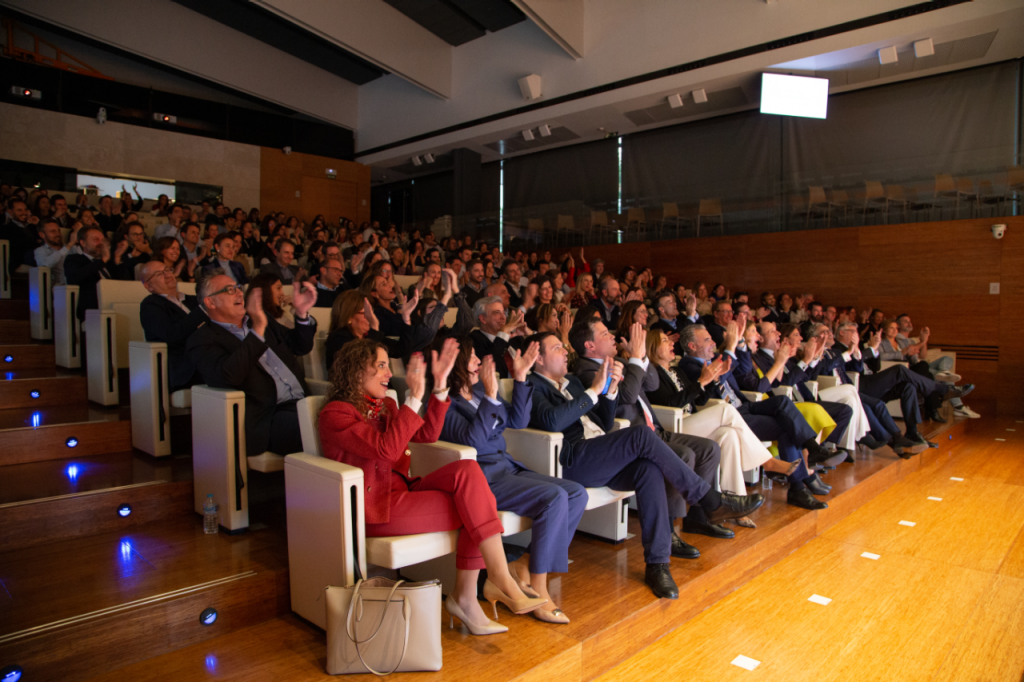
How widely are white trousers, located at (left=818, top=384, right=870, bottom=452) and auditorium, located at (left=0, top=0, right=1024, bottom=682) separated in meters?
0.02

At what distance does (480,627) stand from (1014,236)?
25.0 ft

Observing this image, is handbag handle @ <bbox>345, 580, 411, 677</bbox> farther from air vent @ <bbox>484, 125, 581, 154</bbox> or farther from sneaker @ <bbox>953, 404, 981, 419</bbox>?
air vent @ <bbox>484, 125, 581, 154</bbox>

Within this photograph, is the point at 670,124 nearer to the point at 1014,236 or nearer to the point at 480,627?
the point at 1014,236

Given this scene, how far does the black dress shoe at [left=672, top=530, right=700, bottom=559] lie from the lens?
250 centimetres

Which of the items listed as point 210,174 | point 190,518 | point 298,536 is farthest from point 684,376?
point 210,174

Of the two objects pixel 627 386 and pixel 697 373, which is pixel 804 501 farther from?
pixel 627 386

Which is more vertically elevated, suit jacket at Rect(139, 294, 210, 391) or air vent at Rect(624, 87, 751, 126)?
air vent at Rect(624, 87, 751, 126)

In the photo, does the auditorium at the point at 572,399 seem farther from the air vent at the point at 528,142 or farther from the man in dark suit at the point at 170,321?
the air vent at the point at 528,142

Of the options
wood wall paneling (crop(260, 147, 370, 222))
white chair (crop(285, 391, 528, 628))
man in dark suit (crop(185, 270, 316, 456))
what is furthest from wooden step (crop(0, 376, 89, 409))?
wood wall paneling (crop(260, 147, 370, 222))

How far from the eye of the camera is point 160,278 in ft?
9.72

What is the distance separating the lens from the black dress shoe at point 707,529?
2740mm

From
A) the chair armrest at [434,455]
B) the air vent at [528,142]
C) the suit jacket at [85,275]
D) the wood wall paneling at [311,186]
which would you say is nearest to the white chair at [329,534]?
the chair armrest at [434,455]

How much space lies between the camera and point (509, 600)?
1.92 metres

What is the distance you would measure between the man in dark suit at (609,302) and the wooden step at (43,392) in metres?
3.99
